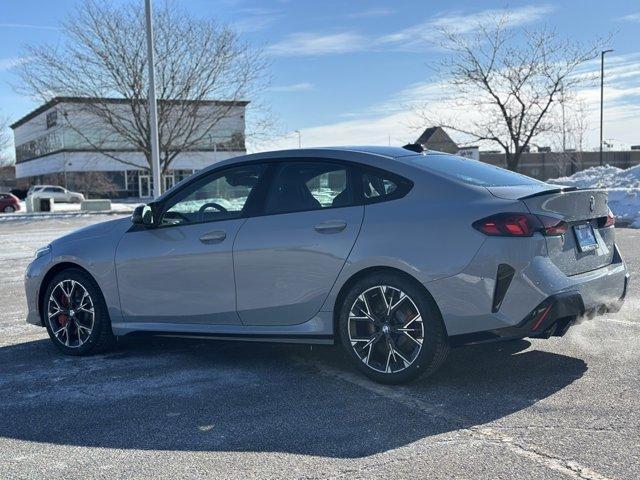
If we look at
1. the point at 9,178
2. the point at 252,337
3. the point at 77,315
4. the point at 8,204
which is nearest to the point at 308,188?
the point at 252,337

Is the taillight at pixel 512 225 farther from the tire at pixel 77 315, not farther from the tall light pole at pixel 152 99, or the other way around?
the tall light pole at pixel 152 99

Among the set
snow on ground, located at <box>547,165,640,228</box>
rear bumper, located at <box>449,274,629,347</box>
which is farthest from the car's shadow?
snow on ground, located at <box>547,165,640,228</box>

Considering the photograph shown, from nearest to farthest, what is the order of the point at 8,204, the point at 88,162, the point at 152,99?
the point at 152,99 → the point at 8,204 → the point at 88,162

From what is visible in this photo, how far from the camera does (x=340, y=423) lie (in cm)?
404

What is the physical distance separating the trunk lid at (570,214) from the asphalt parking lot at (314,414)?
0.81 m

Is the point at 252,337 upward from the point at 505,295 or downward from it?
downward

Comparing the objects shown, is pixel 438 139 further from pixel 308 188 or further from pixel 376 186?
pixel 376 186

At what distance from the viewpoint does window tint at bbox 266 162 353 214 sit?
16.1 ft

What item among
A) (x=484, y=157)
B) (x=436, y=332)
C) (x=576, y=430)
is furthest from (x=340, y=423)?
(x=484, y=157)

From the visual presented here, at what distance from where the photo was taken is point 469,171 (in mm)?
5035

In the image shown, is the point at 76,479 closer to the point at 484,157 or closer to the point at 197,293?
the point at 197,293

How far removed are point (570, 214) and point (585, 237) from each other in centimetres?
26

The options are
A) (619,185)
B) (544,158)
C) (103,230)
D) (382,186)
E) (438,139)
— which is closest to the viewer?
(382,186)

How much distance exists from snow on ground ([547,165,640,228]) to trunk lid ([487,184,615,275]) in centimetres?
816
